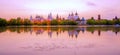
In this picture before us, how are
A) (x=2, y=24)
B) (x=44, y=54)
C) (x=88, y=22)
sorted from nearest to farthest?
(x=44, y=54) → (x=2, y=24) → (x=88, y=22)

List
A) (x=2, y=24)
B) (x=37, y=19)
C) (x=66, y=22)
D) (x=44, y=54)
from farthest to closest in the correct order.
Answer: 1. (x=37, y=19)
2. (x=66, y=22)
3. (x=2, y=24)
4. (x=44, y=54)

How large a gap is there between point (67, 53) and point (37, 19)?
417 ft

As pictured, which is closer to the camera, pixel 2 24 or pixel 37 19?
pixel 2 24

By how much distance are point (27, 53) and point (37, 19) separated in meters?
127

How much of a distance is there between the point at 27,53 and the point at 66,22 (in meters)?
107

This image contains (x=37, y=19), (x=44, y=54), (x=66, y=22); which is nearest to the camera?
(x=44, y=54)

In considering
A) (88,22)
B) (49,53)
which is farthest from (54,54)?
(88,22)

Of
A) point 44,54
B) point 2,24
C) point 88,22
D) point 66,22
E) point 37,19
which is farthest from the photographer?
point 37,19

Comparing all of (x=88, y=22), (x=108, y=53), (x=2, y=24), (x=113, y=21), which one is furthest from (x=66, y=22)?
(x=108, y=53)

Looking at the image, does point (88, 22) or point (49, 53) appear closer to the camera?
point (49, 53)

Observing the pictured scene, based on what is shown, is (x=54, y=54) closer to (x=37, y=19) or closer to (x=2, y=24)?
(x=2, y=24)

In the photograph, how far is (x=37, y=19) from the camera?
139125mm

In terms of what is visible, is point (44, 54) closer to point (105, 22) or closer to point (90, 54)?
point (90, 54)

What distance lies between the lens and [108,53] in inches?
507
